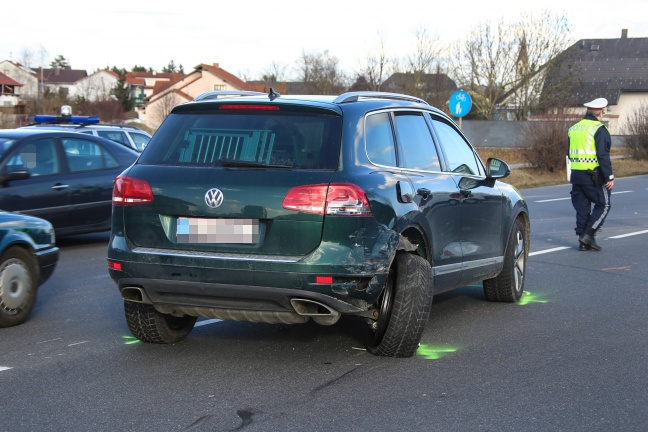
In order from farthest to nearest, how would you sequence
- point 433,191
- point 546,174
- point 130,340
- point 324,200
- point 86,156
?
1. point 546,174
2. point 86,156
3. point 130,340
4. point 433,191
5. point 324,200

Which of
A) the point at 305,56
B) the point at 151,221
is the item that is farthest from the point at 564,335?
the point at 305,56

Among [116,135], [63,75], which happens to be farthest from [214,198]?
[63,75]

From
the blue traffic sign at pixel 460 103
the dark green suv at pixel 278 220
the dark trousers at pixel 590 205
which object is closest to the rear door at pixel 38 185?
the dark green suv at pixel 278 220

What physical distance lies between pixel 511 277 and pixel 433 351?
6.67ft

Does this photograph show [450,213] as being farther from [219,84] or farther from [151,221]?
[219,84]

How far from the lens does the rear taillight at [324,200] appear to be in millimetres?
5074

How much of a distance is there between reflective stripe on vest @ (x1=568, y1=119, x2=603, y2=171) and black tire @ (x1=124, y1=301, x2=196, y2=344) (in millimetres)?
6977

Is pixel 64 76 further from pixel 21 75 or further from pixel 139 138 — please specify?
pixel 139 138

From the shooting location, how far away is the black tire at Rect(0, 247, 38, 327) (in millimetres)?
6570

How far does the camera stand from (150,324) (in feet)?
19.3

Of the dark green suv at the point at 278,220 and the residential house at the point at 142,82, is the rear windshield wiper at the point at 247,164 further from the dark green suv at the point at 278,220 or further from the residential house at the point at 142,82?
the residential house at the point at 142,82

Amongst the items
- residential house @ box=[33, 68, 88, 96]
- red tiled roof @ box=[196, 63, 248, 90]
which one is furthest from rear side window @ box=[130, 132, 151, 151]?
residential house @ box=[33, 68, 88, 96]

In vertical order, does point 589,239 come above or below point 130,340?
above

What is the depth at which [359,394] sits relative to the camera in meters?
4.95
